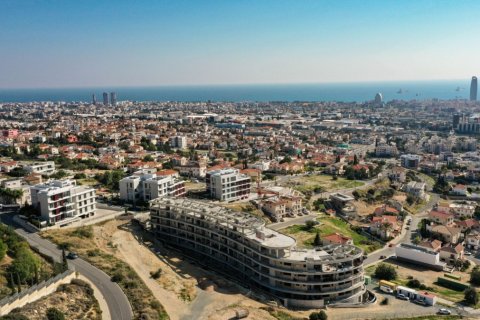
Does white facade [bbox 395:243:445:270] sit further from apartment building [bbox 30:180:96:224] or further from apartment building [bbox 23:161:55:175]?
apartment building [bbox 23:161:55:175]

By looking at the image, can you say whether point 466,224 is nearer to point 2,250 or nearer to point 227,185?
point 227,185

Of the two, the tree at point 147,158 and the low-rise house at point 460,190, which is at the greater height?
the tree at point 147,158

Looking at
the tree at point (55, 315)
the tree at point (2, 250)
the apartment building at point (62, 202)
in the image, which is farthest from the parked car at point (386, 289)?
the tree at point (2, 250)

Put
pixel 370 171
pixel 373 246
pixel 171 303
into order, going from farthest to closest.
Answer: pixel 370 171 < pixel 373 246 < pixel 171 303

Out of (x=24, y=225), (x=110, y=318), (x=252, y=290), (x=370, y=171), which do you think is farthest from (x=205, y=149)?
(x=110, y=318)

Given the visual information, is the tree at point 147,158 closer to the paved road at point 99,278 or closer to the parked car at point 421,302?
the paved road at point 99,278

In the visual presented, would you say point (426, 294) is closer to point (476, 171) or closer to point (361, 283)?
point (361, 283)

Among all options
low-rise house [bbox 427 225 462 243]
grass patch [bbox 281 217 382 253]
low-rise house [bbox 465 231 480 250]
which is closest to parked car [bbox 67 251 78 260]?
grass patch [bbox 281 217 382 253]
